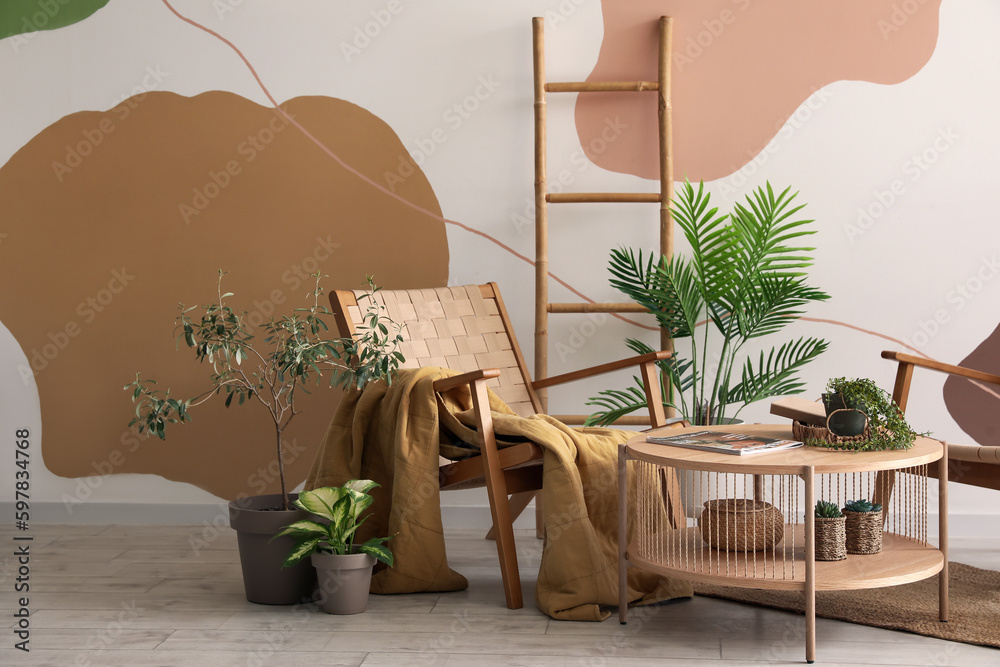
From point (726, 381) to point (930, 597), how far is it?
0.79 m

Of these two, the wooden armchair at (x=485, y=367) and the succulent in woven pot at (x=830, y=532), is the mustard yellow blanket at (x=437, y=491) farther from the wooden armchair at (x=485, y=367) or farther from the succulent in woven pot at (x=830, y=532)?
the succulent in woven pot at (x=830, y=532)

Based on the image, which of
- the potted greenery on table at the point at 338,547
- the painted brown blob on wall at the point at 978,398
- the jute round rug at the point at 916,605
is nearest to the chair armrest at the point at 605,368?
the jute round rug at the point at 916,605

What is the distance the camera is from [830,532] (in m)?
1.95

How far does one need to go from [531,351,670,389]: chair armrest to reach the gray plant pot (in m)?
0.83

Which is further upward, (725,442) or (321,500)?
(725,442)

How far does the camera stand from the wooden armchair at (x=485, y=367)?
2191 millimetres

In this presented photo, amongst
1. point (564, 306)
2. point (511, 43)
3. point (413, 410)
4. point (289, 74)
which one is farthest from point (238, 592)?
point (511, 43)

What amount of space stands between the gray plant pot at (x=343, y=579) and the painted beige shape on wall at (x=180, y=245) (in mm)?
991

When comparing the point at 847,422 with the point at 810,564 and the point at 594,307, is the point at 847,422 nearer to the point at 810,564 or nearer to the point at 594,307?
the point at 810,564

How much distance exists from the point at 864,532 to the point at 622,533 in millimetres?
528

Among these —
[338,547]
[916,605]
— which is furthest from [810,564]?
[338,547]

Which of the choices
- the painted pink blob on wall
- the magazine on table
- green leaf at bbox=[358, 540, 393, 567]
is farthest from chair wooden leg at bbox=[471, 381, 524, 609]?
the painted pink blob on wall

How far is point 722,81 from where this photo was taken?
3.02 metres

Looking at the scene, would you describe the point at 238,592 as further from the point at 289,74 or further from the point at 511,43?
the point at 511,43
